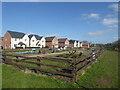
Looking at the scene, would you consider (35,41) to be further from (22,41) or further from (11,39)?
(11,39)

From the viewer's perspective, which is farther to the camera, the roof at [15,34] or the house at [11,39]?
the roof at [15,34]

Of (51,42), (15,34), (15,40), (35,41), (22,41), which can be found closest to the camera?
(15,40)

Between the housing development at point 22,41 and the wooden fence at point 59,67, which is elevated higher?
the housing development at point 22,41

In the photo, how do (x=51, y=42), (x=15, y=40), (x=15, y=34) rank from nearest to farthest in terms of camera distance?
1. (x=15, y=40)
2. (x=15, y=34)
3. (x=51, y=42)

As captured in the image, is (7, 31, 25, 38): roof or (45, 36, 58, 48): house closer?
(7, 31, 25, 38): roof

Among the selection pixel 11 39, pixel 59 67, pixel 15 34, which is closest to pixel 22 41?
pixel 15 34

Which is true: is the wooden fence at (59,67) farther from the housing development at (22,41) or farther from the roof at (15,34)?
the roof at (15,34)

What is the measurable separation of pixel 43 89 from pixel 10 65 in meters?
5.97

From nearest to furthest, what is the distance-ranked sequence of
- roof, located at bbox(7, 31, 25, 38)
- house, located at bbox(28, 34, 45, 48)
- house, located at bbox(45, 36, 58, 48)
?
roof, located at bbox(7, 31, 25, 38), house, located at bbox(28, 34, 45, 48), house, located at bbox(45, 36, 58, 48)

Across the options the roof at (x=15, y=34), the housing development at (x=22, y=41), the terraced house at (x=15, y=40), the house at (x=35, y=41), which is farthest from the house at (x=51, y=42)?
the roof at (x=15, y=34)

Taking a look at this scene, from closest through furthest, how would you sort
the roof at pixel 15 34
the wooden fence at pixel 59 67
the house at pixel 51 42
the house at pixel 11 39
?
the wooden fence at pixel 59 67
the house at pixel 11 39
the roof at pixel 15 34
the house at pixel 51 42

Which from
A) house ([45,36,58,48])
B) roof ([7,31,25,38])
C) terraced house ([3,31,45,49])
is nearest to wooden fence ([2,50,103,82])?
terraced house ([3,31,45,49])

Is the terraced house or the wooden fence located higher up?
the terraced house

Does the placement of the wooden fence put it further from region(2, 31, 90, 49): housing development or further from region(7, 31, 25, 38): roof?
region(7, 31, 25, 38): roof
